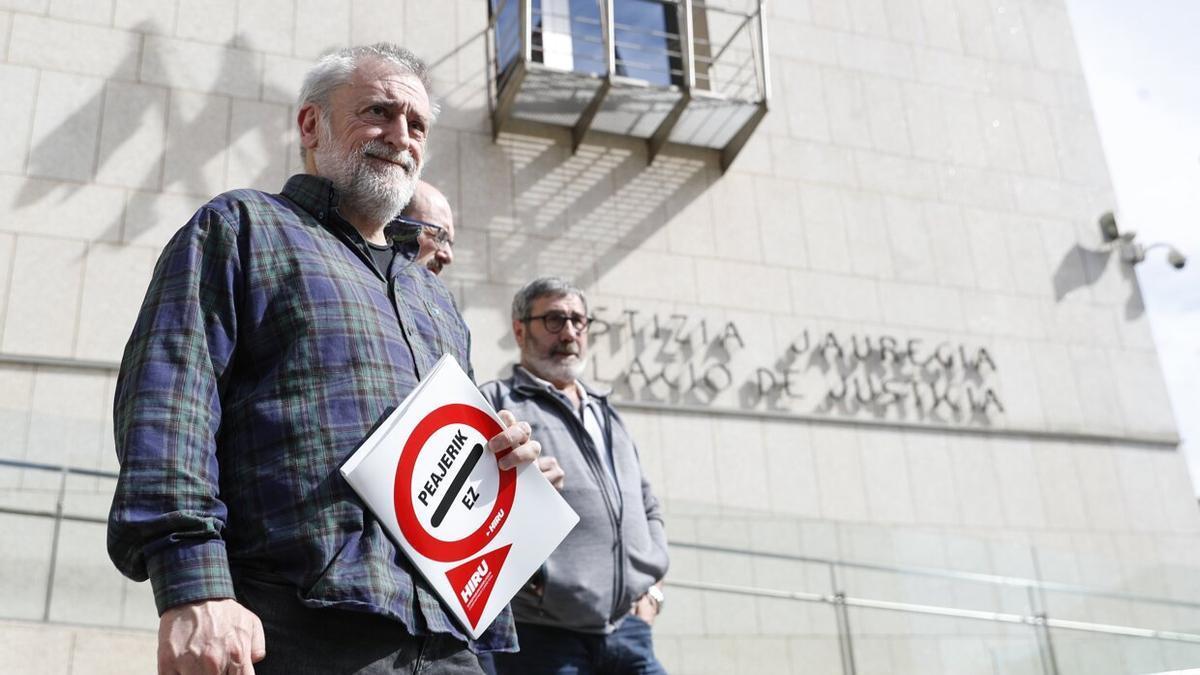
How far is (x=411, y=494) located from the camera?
6.01 ft

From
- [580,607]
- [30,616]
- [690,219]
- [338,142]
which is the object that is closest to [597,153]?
[690,219]

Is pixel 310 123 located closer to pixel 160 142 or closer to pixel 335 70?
pixel 335 70

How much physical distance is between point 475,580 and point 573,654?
136cm

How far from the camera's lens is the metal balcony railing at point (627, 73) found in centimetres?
888

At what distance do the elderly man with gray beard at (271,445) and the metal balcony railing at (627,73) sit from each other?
681cm

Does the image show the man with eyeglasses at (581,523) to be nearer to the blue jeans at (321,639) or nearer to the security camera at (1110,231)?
the blue jeans at (321,639)

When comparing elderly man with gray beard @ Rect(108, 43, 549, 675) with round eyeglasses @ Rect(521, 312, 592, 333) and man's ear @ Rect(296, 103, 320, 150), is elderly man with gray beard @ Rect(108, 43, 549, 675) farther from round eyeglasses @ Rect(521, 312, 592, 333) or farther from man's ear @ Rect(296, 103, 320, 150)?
round eyeglasses @ Rect(521, 312, 592, 333)

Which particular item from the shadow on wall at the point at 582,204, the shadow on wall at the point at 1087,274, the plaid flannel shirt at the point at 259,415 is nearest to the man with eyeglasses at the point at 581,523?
the plaid flannel shirt at the point at 259,415

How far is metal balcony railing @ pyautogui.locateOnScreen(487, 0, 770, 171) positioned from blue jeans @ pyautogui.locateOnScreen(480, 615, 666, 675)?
608 cm

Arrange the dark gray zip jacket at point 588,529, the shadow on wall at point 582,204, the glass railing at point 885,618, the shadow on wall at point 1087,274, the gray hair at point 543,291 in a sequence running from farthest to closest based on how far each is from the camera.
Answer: the shadow on wall at point 1087,274, the shadow on wall at point 582,204, the glass railing at point 885,618, the gray hair at point 543,291, the dark gray zip jacket at point 588,529

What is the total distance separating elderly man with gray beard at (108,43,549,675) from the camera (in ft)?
5.21

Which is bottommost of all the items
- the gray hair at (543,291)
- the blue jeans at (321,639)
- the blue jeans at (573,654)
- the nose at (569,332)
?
the blue jeans at (321,639)

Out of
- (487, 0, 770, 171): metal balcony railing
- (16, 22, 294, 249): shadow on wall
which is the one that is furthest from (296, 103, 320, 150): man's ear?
(487, 0, 770, 171): metal balcony railing

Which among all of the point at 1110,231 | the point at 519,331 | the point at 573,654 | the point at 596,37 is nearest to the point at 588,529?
the point at 573,654
